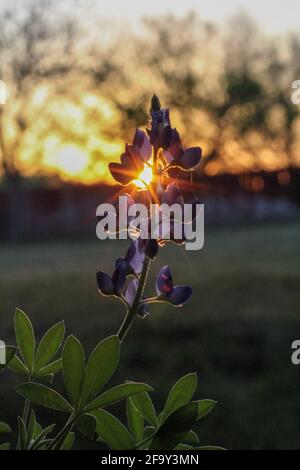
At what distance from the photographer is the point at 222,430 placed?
12.6 ft

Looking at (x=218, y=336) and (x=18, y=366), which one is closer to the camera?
(x=18, y=366)

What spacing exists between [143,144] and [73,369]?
8.5 inches

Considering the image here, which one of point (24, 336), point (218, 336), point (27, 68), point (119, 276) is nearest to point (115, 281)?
point (119, 276)

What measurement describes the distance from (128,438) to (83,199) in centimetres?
2631

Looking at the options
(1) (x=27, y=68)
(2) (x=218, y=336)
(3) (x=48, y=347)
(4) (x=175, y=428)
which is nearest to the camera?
(4) (x=175, y=428)

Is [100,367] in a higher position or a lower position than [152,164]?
lower

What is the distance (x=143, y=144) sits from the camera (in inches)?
26.5

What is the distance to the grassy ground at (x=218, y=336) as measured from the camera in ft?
13.1

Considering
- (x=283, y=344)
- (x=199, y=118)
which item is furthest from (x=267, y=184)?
(x=283, y=344)

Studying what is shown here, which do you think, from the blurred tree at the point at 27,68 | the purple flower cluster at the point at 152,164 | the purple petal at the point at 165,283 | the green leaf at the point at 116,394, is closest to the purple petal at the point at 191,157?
the purple flower cluster at the point at 152,164

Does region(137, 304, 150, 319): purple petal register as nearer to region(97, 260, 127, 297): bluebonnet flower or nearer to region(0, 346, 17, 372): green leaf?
region(97, 260, 127, 297): bluebonnet flower

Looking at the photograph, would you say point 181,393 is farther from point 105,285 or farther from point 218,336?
point 218,336

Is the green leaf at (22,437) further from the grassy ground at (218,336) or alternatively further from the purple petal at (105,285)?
the grassy ground at (218,336)

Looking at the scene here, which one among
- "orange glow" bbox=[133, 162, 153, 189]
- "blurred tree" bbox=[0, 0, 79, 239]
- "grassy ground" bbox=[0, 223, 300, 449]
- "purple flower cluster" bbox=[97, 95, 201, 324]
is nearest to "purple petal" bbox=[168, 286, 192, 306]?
"purple flower cluster" bbox=[97, 95, 201, 324]
